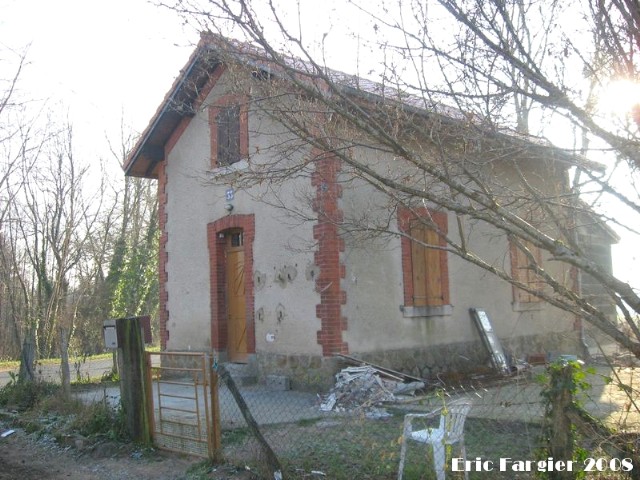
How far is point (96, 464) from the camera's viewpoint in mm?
6527

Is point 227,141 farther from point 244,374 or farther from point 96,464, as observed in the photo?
point 96,464

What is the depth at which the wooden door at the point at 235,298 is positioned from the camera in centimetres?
1161

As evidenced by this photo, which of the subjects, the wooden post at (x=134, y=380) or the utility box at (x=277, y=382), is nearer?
the wooden post at (x=134, y=380)

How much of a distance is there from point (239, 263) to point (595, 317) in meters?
A: 8.25

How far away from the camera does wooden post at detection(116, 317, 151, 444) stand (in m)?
6.84

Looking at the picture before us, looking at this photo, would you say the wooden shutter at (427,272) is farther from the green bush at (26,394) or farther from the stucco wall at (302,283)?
the green bush at (26,394)

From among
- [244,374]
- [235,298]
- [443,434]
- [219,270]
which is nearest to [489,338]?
[244,374]

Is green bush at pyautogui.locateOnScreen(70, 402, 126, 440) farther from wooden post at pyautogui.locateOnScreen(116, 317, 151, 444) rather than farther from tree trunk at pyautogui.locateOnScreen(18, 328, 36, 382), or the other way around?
tree trunk at pyautogui.locateOnScreen(18, 328, 36, 382)

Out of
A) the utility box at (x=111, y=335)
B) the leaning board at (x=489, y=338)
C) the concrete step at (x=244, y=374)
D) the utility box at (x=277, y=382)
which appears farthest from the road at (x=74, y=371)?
the leaning board at (x=489, y=338)

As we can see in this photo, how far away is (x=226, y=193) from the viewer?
11656 millimetres

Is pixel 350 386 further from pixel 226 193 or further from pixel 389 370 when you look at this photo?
pixel 226 193

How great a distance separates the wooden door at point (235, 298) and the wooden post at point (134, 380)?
4506 mm

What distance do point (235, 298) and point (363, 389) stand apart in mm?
3783

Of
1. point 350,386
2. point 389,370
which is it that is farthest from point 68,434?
point 389,370
